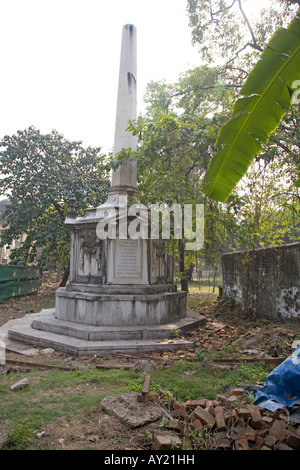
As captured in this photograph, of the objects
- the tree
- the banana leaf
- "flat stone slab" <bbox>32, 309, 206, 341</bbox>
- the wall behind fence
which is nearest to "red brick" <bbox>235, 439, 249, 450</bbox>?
the banana leaf

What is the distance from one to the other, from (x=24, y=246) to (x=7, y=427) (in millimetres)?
12749

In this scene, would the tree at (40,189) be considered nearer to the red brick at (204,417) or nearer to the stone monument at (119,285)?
the stone monument at (119,285)

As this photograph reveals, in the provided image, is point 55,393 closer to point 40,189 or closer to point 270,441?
point 270,441

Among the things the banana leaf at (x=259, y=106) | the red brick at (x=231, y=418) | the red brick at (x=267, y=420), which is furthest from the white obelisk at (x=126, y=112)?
the red brick at (x=267, y=420)

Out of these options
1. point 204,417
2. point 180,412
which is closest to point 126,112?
point 180,412

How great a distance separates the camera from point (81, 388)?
406 cm

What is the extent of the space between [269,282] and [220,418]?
6.51m

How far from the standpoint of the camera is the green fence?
13.1 metres

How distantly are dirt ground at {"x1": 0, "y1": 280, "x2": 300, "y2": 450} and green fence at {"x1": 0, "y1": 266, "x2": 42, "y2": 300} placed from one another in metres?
1.02

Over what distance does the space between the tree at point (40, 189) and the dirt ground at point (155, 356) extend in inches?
118

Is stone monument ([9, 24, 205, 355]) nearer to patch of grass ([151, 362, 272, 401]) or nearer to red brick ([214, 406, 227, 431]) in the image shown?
patch of grass ([151, 362, 272, 401])

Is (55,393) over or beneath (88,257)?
beneath

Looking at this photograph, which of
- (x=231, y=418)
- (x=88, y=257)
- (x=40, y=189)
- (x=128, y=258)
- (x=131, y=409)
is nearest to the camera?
(x=231, y=418)

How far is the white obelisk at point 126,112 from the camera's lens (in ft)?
27.3
